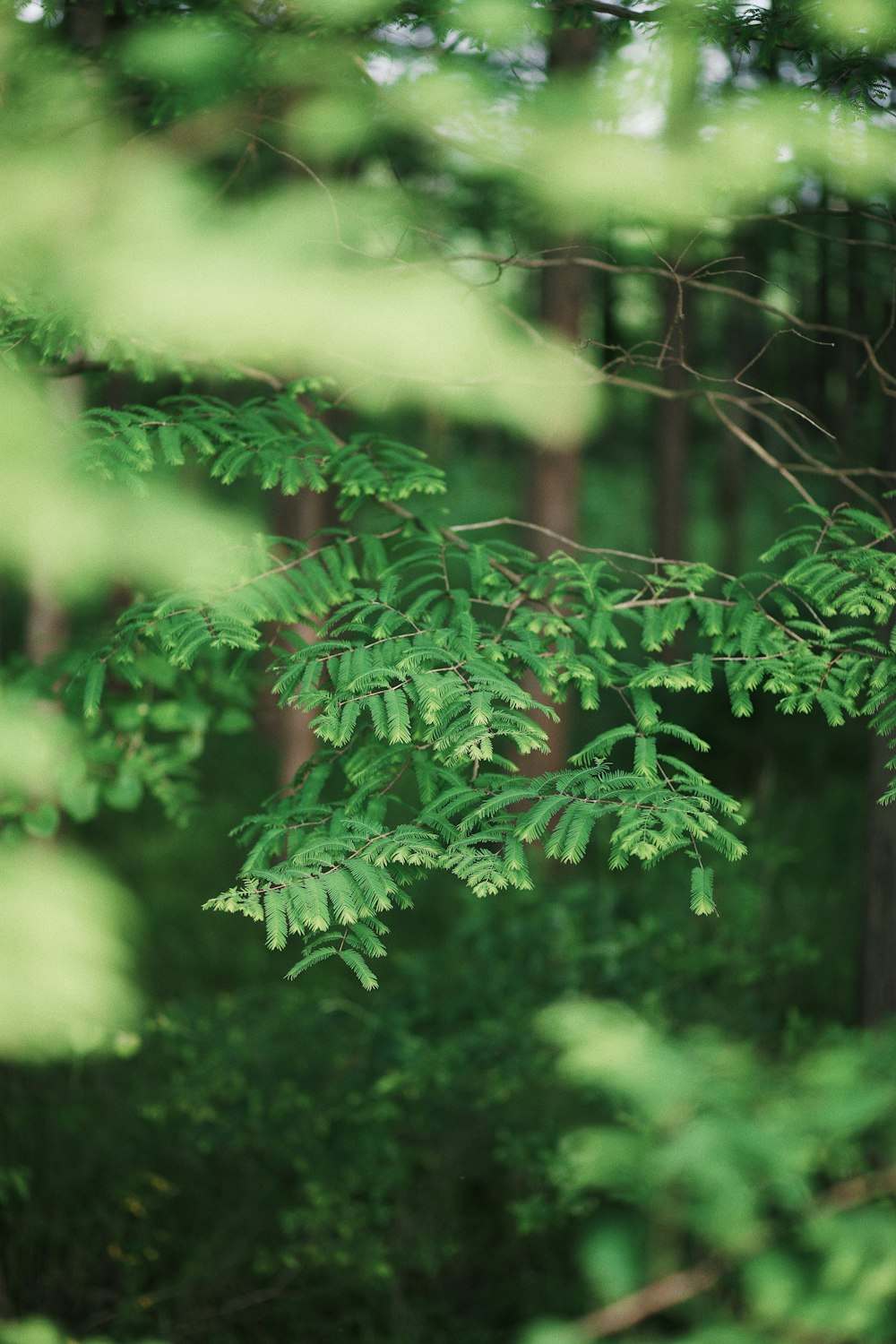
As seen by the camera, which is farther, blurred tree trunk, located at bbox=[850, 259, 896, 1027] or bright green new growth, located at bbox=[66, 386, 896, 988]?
blurred tree trunk, located at bbox=[850, 259, 896, 1027]

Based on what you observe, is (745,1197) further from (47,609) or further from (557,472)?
(557,472)

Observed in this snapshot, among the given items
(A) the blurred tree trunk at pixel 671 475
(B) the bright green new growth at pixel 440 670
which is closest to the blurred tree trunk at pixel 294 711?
(B) the bright green new growth at pixel 440 670

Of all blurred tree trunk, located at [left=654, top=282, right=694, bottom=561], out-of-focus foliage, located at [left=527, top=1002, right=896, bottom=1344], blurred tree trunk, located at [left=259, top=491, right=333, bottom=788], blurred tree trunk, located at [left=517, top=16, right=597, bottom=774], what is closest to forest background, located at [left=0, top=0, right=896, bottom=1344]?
out-of-focus foliage, located at [left=527, top=1002, right=896, bottom=1344]

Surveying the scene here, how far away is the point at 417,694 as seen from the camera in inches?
78.0

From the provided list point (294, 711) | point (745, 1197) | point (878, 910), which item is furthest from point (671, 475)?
point (745, 1197)

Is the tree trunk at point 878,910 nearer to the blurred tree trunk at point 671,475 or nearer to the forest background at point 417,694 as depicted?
the forest background at point 417,694

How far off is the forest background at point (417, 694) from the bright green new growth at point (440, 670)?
0.05 feet

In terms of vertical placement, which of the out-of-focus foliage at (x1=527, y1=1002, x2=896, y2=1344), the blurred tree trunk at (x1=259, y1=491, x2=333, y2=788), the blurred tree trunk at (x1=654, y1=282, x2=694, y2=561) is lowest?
the out-of-focus foliage at (x1=527, y1=1002, x2=896, y2=1344)

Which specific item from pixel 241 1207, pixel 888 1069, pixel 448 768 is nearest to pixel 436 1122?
pixel 241 1207

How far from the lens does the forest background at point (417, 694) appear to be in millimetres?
1950

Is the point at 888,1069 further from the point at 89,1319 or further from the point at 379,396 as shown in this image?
the point at 89,1319

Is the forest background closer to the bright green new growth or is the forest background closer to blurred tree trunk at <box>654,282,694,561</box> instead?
the bright green new growth

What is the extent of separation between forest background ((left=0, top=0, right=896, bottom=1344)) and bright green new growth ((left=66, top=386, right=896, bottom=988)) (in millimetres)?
14

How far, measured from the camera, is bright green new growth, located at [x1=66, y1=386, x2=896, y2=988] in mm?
1818
